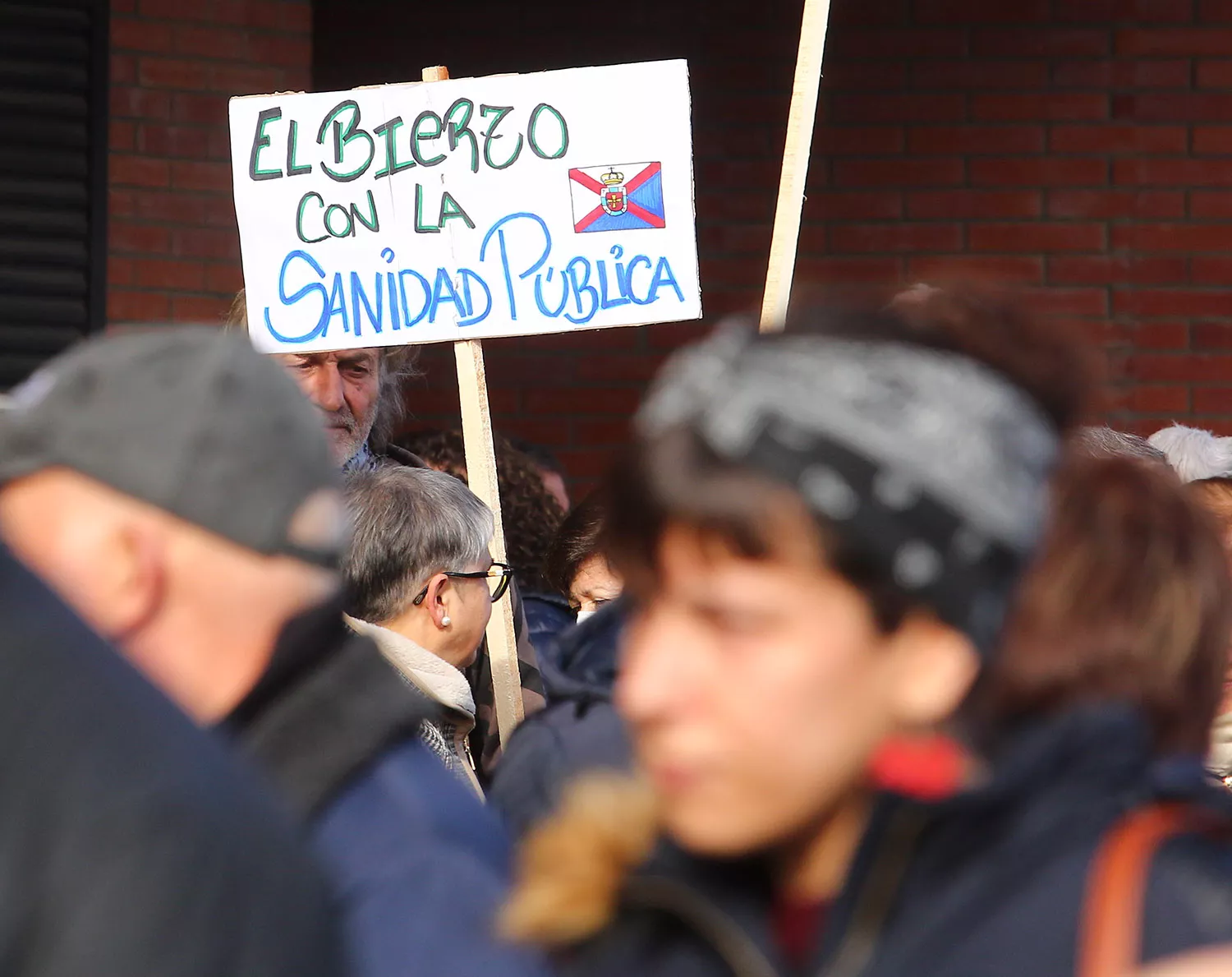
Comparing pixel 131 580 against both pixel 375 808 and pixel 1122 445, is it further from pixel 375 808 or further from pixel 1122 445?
pixel 1122 445

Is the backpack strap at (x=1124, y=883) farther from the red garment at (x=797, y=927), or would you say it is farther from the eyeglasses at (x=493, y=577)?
the eyeglasses at (x=493, y=577)

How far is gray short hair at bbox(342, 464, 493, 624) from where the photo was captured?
302cm

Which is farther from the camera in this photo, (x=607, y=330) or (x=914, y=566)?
(x=607, y=330)

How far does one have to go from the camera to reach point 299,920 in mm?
1070

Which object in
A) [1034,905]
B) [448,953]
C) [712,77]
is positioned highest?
[712,77]

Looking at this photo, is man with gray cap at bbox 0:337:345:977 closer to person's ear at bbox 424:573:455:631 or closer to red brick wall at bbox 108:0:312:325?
person's ear at bbox 424:573:455:631

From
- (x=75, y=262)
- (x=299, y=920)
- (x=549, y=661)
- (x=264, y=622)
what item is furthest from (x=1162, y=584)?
(x=75, y=262)

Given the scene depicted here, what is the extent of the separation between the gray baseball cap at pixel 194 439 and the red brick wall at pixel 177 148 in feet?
11.8

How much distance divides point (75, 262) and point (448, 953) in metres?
3.89

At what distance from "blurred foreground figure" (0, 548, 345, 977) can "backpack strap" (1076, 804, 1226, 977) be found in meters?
Result: 0.46

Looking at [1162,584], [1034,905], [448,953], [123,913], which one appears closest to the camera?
[123,913]

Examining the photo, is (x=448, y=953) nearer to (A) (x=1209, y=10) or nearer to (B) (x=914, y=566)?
(B) (x=914, y=566)

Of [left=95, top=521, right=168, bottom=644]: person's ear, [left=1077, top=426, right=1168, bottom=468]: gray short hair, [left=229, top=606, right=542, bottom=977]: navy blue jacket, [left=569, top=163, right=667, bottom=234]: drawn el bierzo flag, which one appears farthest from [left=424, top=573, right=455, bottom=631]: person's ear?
[left=95, top=521, right=168, bottom=644]: person's ear

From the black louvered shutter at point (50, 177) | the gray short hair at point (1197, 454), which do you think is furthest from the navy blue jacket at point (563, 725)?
the black louvered shutter at point (50, 177)
